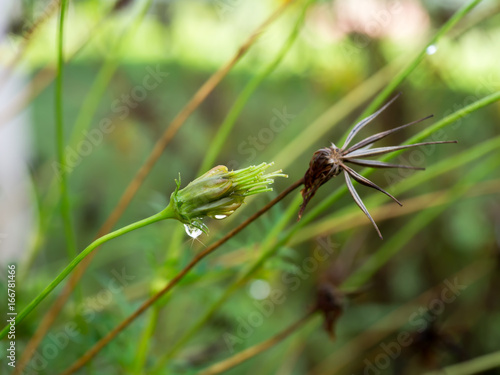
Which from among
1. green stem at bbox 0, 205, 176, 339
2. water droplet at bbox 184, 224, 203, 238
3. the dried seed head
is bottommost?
the dried seed head

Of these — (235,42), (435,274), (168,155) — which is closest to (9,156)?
(168,155)

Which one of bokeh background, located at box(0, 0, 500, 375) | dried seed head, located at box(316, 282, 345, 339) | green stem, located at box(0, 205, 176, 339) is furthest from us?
bokeh background, located at box(0, 0, 500, 375)

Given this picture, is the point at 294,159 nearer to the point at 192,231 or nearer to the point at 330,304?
the point at 330,304

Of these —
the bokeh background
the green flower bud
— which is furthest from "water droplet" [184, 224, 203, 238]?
the bokeh background

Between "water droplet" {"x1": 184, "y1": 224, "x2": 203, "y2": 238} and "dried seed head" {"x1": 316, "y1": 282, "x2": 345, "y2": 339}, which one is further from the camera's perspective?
"dried seed head" {"x1": 316, "y1": 282, "x2": 345, "y2": 339}

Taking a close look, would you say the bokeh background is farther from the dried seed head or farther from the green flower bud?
the green flower bud

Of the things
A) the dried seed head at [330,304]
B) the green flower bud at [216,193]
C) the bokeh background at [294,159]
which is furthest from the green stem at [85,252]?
the bokeh background at [294,159]

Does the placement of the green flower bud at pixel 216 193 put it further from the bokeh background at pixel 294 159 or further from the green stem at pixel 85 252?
the bokeh background at pixel 294 159

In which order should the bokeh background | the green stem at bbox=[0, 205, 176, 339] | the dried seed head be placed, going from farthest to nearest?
the bokeh background
the dried seed head
the green stem at bbox=[0, 205, 176, 339]
